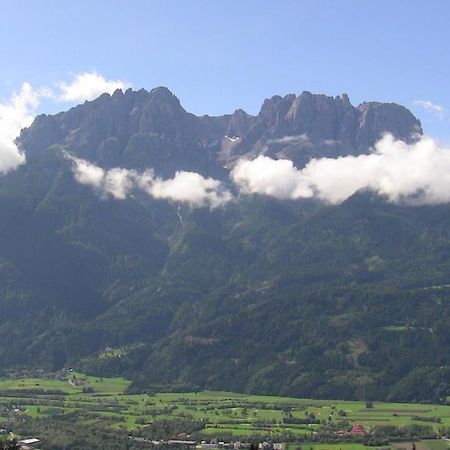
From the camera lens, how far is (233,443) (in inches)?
7106

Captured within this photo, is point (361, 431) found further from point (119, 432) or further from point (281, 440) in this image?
point (119, 432)

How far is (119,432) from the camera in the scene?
188 metres

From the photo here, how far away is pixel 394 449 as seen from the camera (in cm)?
17462

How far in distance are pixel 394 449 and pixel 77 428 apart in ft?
252

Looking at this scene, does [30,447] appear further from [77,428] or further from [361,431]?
[361,431]

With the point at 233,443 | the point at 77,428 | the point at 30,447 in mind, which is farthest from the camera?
the point at 77,428

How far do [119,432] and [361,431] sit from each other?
193 ft

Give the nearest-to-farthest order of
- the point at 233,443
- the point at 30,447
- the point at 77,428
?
1. the point at 30,447
2. the point at 233,443
3. the point at 77,428

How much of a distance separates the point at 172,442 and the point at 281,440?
83.6 feet

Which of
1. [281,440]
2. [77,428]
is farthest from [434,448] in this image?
[77,428]

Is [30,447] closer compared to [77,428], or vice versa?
[30,447]

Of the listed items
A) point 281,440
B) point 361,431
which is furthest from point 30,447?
point 361,431

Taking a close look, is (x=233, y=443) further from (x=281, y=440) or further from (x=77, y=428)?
(x=77, y=428)

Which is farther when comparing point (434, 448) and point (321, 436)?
point (321, 436)
